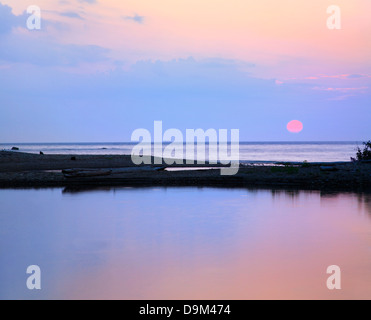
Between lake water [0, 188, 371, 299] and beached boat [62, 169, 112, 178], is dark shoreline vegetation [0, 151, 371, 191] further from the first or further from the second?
lake water [0, 188, 371, 299]

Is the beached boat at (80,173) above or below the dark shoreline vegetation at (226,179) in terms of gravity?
above

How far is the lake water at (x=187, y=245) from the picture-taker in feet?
34.0

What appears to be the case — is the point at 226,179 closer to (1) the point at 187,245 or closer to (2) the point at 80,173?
(2) the point at 80,173

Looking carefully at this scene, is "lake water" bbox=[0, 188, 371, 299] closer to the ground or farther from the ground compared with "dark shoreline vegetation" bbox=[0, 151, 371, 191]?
closer to the ground

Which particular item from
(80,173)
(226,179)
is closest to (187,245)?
(226,179)

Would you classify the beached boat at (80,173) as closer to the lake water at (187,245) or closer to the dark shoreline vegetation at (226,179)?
the dark shoreline vegetation at (226,179)

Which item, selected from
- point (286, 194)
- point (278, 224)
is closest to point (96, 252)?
point (278, 224)

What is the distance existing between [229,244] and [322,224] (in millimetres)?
5243

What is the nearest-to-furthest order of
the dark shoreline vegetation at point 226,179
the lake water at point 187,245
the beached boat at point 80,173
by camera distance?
the lake water at point 187,245
the dark shoreline vegetation at point 226,179
the beached boat at point 80,173

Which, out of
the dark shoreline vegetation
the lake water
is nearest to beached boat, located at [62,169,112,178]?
the dark shoreline vegetation

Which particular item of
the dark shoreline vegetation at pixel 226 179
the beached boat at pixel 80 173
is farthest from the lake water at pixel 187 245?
the beached boat at pixel 80 173

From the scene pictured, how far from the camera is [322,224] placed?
1788 cm

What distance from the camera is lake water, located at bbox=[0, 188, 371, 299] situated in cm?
1035

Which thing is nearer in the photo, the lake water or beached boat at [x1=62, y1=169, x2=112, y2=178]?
the lake water
